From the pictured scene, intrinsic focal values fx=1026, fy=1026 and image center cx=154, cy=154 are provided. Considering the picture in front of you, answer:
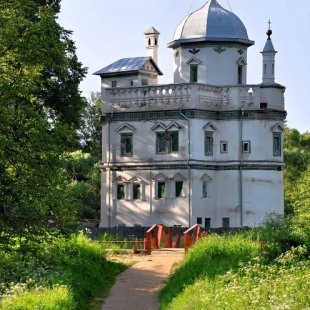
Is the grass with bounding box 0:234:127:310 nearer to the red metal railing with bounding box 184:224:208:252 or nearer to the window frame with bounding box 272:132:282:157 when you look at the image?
the red metal railing with bounding box 184:224:208:252

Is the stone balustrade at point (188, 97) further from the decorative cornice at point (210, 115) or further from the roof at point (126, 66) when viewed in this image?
the roof at point (126, 66)

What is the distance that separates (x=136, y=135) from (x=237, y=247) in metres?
24.6

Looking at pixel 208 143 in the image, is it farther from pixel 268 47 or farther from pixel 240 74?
pixel 268 47

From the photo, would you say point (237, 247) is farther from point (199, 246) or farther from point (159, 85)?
point (159, 85)

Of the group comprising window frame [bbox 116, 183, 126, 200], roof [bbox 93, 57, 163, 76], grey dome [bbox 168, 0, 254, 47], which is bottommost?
window frame [bbox 116, 183, 126, 200]

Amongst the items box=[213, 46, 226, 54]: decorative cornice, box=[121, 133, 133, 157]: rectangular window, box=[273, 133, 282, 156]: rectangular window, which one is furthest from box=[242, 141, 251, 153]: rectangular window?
box=[121, 133, 133, 157]: rectangular window

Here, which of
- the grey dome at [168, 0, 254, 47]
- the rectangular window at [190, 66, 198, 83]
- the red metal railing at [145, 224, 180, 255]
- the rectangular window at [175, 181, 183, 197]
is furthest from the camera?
the rectangular window at [190, 66, 198, 83]

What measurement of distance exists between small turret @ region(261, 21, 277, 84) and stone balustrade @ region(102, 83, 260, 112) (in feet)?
3.42

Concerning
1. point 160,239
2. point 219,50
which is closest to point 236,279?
point 160,239

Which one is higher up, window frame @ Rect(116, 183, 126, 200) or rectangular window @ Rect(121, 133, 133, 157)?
rectangular window @ Rect(121, 133, 133, 157)

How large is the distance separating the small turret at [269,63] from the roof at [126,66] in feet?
22.5

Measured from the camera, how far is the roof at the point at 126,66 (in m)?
55.9

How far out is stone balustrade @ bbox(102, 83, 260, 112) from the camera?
51906mm

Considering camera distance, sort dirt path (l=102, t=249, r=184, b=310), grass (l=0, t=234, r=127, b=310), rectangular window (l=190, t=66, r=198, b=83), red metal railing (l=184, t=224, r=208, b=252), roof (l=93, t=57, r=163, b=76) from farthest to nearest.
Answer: roof (l=93, t=57, r=163, b=76), rectangular window (l=190, t=66, r=198, b=83), red metal railing (l=184, t=224, r=208, b=252), dirt path (l=102, t=249, r=184, b=310), grass (l=0, t=234, r=127, b=310)
